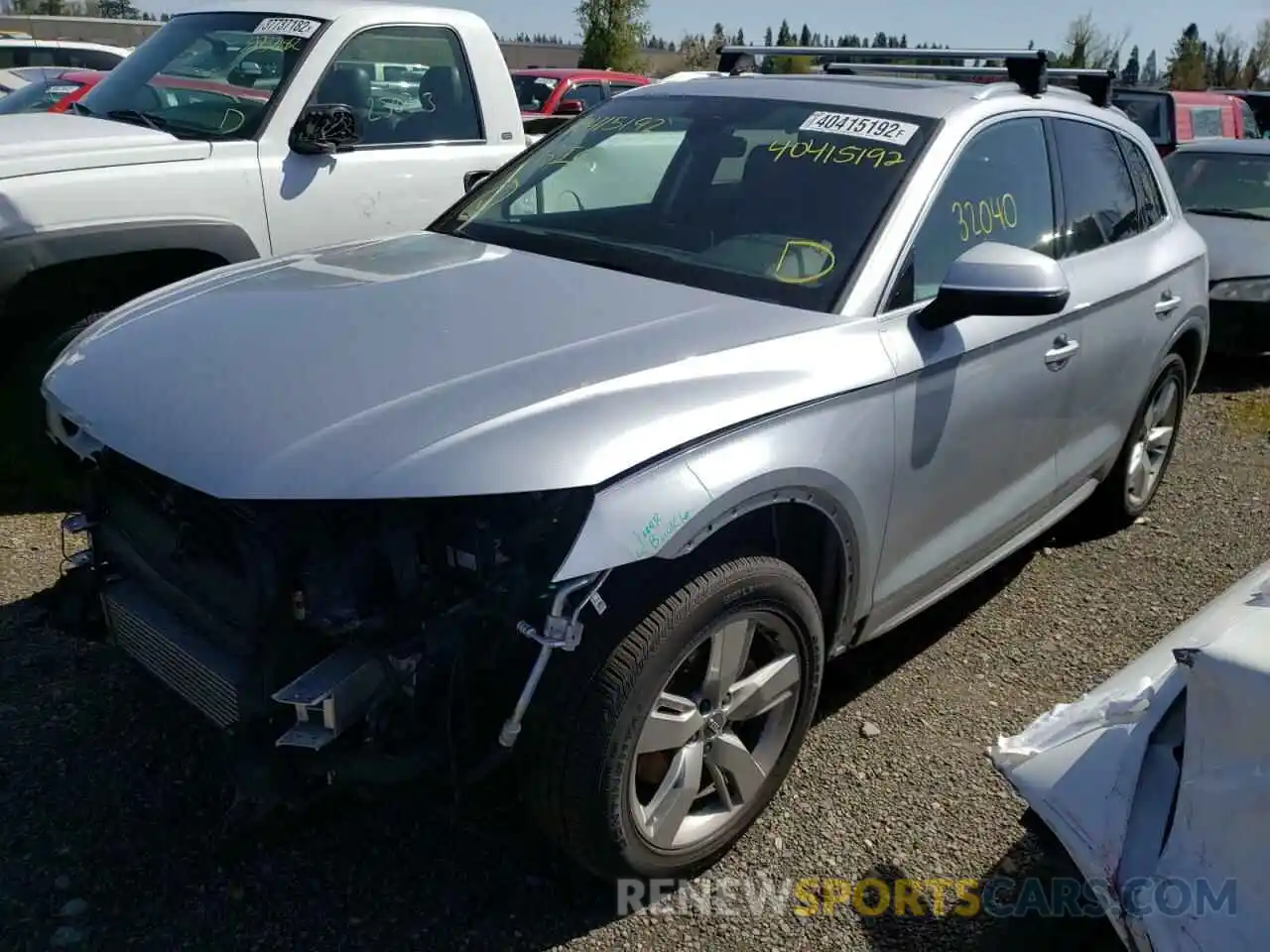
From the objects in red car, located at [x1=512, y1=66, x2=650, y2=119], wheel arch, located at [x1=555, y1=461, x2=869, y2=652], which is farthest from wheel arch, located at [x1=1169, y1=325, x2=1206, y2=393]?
red car, located at [x1=512, y1=66, x2=650, y2=119]

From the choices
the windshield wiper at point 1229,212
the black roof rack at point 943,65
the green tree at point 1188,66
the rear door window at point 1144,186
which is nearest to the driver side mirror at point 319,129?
the black roof rack at point 943,65

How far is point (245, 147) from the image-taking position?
4.80 metres

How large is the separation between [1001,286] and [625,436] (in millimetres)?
1132

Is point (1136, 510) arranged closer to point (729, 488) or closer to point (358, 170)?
point (729, 488)

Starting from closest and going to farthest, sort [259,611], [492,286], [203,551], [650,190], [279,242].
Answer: [259,611] → [203,551] → [492,286] → [650,190] → [279,242]

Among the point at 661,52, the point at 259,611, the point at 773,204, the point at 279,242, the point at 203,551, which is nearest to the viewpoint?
the point at 259,611

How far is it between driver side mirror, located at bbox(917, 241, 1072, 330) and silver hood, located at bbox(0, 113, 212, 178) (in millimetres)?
3290

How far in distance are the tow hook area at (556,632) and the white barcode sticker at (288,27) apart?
3914mm

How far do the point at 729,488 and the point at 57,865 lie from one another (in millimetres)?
1800

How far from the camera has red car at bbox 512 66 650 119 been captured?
14.1 meters

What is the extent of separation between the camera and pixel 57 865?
8.64ft

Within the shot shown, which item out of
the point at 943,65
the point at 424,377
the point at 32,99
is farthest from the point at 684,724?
the point at 32,99

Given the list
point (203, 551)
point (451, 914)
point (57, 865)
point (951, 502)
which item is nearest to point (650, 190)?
point (951, 502)

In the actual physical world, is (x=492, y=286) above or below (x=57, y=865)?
above
